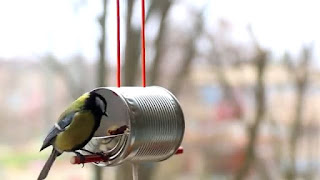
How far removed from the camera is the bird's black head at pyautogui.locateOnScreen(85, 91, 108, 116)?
1.21 metres

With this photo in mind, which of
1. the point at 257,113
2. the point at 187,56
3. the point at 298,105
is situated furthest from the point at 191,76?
the point at 298,105

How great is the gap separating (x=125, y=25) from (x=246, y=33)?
1.26ft

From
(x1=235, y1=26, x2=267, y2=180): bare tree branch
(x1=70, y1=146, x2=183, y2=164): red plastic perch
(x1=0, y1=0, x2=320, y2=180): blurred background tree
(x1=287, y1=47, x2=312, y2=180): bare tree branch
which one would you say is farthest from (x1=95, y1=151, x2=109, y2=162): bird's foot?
(x1=287, y1=47, x2=312, y2=180): bare tree branch

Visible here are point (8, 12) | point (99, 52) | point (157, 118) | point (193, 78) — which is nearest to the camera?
point (157, 118)

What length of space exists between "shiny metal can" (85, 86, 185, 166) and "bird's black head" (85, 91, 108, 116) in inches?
0.5

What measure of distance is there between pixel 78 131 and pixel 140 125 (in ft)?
0.41

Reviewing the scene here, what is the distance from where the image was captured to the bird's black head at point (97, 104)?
121 cm

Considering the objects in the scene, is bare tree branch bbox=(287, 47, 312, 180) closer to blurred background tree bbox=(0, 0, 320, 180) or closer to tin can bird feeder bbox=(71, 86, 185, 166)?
blurred background tree bbox=(0, 0, 320, 180)

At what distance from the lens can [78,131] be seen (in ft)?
A: 3.94

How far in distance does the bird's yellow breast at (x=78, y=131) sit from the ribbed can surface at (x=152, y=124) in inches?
3.0

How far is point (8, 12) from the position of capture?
1735 mm

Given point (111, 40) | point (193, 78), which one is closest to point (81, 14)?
point (111, 40)

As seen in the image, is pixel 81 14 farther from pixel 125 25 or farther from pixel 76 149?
pixel 76 149

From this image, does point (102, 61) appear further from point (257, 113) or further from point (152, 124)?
point (152, 124)
